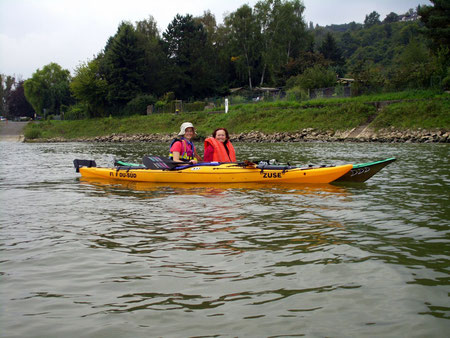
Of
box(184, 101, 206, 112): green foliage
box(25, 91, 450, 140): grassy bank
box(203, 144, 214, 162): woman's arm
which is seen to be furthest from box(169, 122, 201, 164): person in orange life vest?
box(184, 101, 206, 112): green foliage

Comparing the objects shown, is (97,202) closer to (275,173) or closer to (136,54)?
(275,173)

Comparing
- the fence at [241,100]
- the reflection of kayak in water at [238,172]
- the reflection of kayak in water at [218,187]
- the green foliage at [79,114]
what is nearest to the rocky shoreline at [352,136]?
the fence at [241,100]

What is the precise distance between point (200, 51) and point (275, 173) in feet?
163

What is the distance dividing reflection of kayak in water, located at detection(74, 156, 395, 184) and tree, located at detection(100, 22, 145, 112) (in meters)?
40.9

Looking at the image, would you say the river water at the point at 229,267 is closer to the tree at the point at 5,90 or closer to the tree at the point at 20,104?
the tree at the point at 20,104

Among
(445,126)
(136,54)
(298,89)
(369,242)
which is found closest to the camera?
(369,242)

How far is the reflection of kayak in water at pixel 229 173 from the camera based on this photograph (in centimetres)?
932

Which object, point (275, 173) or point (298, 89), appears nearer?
point (275, 173)

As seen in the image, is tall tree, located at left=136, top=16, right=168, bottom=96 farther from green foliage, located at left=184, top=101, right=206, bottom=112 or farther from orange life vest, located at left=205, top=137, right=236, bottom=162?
orange life vest, located at left=205, top=137, right=236, bottom=162

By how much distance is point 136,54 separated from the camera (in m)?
50.1

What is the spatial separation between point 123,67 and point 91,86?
14.2 feet

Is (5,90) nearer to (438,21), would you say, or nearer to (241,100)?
(241,100)

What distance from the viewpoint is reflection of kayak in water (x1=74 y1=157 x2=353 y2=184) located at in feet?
30.6

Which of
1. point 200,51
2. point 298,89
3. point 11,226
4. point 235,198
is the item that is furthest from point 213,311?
point 200,51
